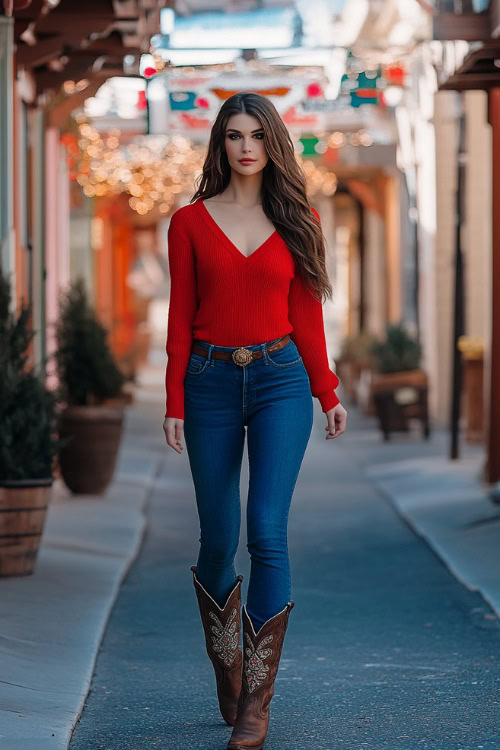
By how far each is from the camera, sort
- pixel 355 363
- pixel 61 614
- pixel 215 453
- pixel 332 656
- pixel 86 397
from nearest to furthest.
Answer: pixel 215 453
pixel 332 656
pixel 61 614
pixel 86 397
pixel 355 363

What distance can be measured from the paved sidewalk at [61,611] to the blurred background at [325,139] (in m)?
1.28

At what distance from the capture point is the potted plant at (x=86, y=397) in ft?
36.7

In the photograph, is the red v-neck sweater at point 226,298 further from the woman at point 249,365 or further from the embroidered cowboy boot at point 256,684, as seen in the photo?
the embroidered cowboy boot at point 256,684

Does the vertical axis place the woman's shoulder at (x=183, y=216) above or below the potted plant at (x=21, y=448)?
above

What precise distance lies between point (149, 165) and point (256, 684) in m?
16.8

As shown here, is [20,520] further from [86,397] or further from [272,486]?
[86,397]

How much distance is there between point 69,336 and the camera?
11680 mm

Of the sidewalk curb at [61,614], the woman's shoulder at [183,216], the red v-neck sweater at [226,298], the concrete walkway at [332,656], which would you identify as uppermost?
the woman's shoulder at [183,216]

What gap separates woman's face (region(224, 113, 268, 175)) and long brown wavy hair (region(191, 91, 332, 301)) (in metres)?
0.02

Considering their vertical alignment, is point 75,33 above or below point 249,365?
above

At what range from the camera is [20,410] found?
7527 millimetres

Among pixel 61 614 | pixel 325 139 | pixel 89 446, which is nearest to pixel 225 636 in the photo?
pixel 61 614

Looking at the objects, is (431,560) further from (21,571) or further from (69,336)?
(69,336)

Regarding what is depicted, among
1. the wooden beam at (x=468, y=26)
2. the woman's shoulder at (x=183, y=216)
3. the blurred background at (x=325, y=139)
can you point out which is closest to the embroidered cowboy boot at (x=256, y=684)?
the woman's shoulder at (x=183, y=216)
